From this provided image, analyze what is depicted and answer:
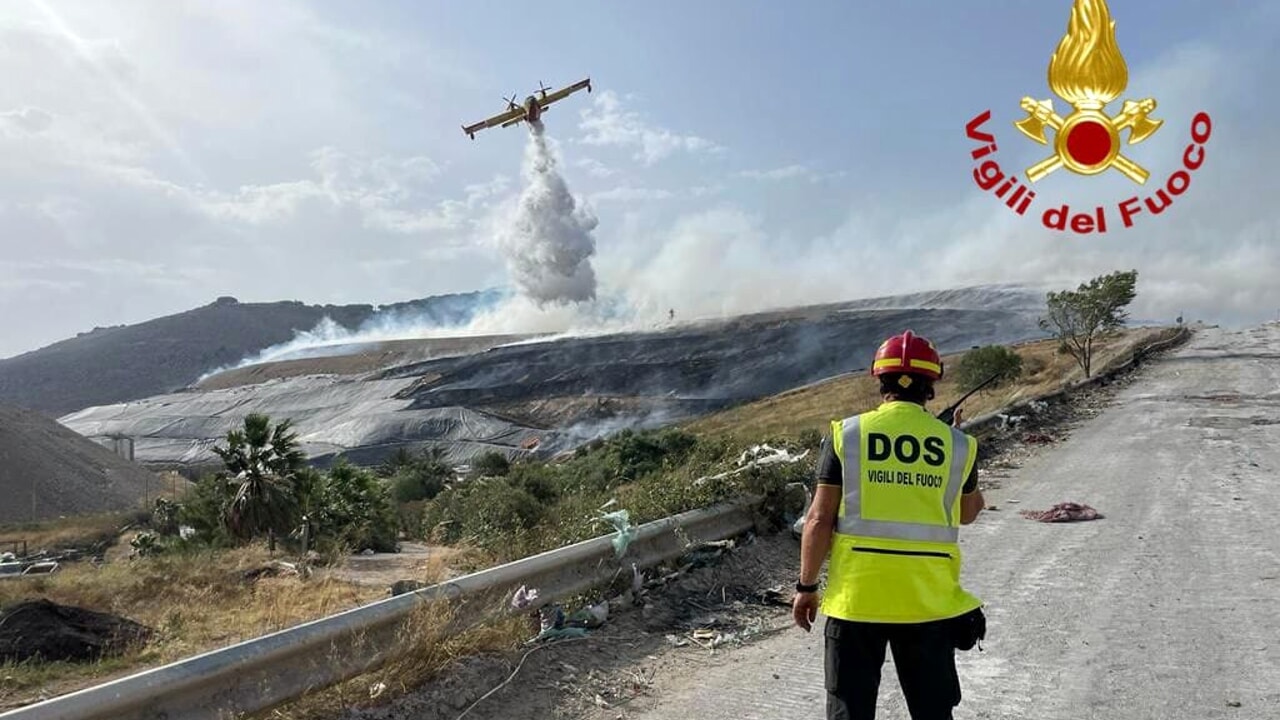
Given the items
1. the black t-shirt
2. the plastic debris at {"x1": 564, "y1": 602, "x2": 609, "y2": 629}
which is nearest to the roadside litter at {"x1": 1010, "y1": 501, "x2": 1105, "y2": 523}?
the plastic debris at {"x1": 564, "y1": 602, "x2": 609, "y2": 629}

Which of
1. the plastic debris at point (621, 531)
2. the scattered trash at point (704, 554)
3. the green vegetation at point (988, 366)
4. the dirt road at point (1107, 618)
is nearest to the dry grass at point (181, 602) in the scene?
the plastic debris at point (621, 531)

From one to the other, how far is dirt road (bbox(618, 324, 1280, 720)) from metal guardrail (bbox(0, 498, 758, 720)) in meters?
1.16

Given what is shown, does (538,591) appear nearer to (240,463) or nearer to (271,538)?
(271,538)

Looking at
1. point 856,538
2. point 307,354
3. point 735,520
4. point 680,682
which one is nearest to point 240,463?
point 735,520

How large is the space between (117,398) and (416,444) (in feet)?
398

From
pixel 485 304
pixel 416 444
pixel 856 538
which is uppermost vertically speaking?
pixel 485 304

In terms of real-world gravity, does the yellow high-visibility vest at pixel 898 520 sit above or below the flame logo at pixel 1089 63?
below

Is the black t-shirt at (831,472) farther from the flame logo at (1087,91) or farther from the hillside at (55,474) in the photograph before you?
the hillside at (55,474)

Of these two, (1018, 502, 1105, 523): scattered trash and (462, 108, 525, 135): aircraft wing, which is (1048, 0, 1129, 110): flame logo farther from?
(462, 108, 525, 135): aircraft wing

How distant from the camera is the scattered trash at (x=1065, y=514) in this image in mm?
9372

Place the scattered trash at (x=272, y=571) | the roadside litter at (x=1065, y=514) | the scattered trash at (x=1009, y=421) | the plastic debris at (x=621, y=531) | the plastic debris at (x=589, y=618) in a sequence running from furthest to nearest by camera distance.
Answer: the scattered trash at (x=1009, y=421)
the scattered trash at (x=272, y=571)
the roadside litter at (x=1065, y=514)
the plastic debris at (x=621, y=531)
the plastic debris at (x=589, y=618)

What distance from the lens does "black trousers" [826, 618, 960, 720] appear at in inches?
117

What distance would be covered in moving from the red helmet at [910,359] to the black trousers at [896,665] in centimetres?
89

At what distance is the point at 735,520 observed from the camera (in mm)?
8305
